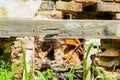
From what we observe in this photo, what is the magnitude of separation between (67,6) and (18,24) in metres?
1.66

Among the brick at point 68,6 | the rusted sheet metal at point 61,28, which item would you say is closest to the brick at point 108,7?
the brick at point 68,6

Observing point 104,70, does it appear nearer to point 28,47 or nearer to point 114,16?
point 114,16

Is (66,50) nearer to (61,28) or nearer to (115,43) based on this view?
(115,43)

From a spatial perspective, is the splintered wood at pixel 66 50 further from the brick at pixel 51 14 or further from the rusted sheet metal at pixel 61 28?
the rusted sheet metal at pixel 61 28

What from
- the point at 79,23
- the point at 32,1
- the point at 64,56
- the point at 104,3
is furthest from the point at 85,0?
the point at 64,56

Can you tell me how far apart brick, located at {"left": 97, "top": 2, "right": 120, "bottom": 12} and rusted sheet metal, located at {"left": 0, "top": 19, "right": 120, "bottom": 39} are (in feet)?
5.08

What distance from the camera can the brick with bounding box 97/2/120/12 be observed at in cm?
374

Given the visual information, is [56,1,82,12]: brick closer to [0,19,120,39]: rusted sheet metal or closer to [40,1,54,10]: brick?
[40,1,54,10]: brick

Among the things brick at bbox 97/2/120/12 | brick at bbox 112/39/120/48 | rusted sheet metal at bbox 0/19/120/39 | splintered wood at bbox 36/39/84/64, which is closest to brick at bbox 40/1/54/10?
brick at bbox 97/2/120/12

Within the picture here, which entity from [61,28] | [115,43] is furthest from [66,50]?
[61,28]

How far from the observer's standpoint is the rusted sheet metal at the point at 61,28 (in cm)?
210

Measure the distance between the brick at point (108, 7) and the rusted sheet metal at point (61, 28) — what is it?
1548 millimetres

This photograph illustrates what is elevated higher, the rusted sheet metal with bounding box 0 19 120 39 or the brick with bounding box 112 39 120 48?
the rusted sheet metal with bounding box 0 19 120 39

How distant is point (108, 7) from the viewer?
3.76m
